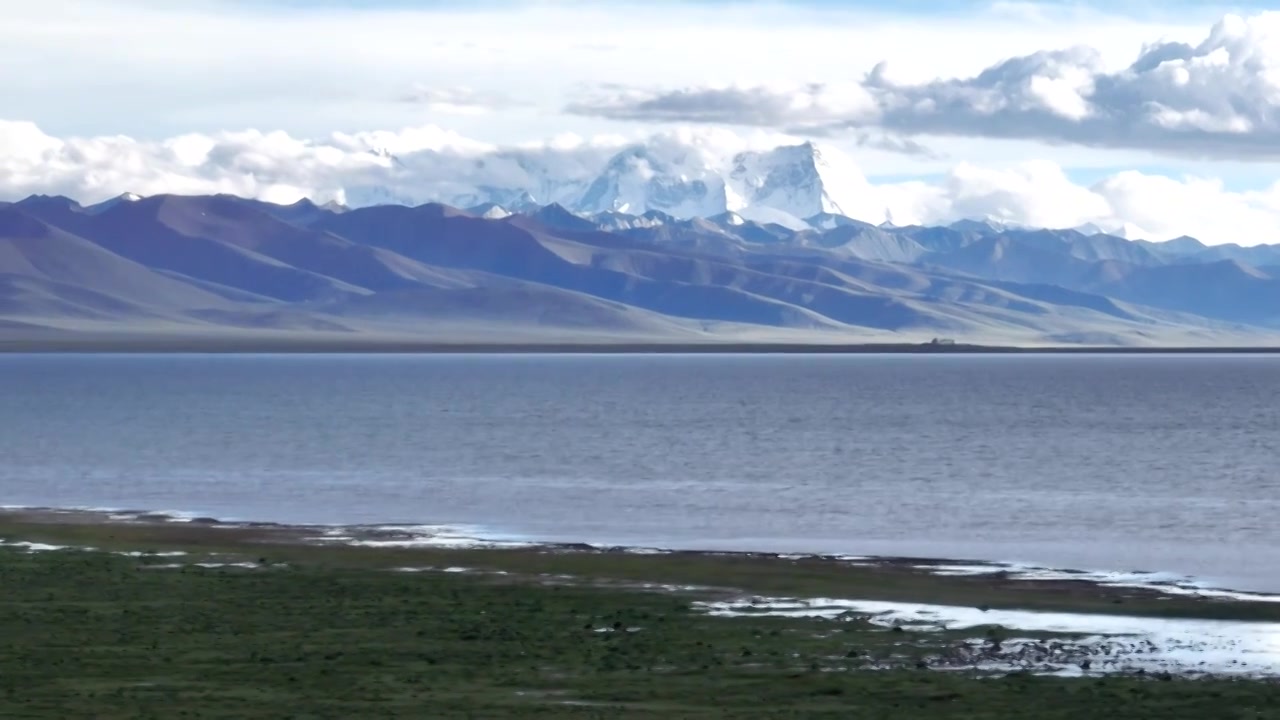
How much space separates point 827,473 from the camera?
71.2 meters

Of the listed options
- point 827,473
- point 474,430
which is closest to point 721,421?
point 474,430

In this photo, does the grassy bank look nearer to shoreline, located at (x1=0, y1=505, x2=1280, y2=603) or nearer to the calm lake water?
shoreline, located at (x1=0, y1=505, x2=1280, y2=603)

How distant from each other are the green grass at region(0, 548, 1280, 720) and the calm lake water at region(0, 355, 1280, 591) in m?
14.0

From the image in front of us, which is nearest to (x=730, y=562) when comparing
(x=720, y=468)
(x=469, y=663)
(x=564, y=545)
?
(x=564, y=545)

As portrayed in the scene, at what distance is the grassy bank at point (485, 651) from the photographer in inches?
884

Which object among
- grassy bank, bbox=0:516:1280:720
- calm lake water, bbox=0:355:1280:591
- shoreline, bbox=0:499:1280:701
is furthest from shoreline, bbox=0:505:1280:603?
Result: grassy bank, bbox=0:516:1280:720

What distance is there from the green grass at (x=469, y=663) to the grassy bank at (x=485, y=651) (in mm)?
55

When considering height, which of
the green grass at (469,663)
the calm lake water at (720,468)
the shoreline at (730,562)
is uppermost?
the calm lake water at (720,468)

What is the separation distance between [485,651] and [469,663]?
1.02 m

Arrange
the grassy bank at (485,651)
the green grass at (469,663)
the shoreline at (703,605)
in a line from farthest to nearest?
1. the shoreline at (703,605)
2. the grassy bank at (485,651)
3. the green grass at (469,663)

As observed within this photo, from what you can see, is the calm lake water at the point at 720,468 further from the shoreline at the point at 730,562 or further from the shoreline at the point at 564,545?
the shoreline at the point at 730,562

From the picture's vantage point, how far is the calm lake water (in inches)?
1938

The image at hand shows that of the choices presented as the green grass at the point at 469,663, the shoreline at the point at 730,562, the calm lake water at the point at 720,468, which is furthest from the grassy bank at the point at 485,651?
the calm lake water at the point at 720,468

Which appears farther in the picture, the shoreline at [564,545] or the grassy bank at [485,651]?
the shoreline at [564,545]
